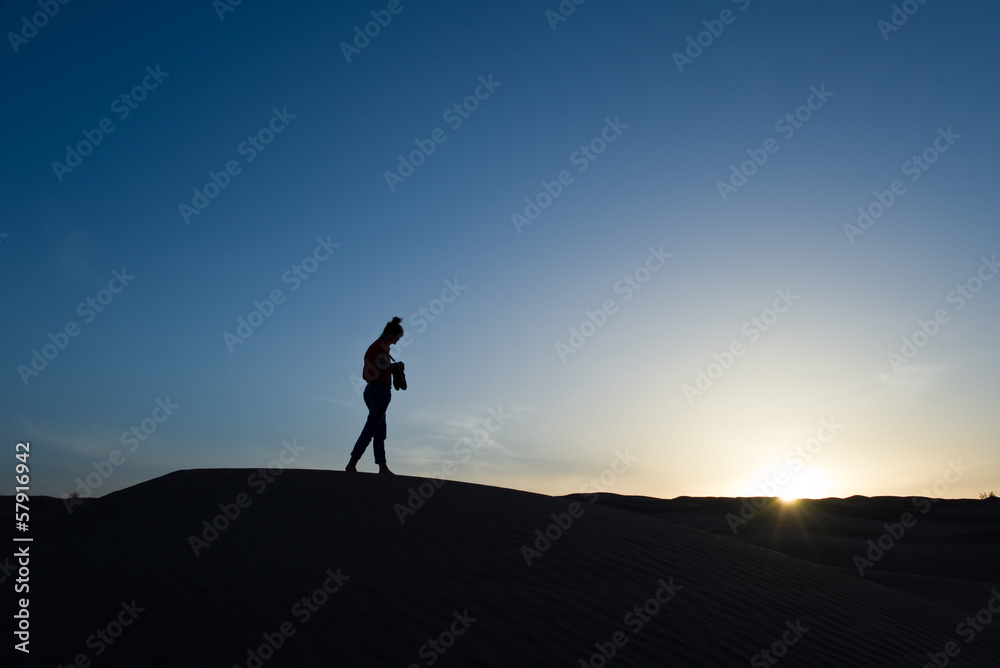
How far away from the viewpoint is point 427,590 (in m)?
3.53

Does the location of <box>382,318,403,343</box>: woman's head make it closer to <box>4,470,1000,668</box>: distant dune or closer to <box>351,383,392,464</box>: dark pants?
<box>351,383,392,464</box>: dark pants

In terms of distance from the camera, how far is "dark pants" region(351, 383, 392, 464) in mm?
7812

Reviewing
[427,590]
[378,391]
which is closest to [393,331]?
[378,391]

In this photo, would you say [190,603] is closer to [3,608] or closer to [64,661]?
[64,661]

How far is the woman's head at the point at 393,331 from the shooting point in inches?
309

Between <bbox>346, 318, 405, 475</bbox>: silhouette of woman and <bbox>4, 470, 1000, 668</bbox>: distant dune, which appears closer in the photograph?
→ <bbox>4, 470, 1000, 668</bbox>: distant dune

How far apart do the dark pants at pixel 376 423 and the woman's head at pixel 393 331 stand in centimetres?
60

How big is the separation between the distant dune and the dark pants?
624 millimetres

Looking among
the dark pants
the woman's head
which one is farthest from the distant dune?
→ the woman's head

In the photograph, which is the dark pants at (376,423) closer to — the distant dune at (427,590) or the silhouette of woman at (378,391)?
the silhouette of woman at (378,391)

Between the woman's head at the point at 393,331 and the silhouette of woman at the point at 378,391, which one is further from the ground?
the woman's head at the point at 393,331

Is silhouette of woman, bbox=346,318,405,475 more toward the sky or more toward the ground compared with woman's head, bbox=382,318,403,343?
more toward the ground

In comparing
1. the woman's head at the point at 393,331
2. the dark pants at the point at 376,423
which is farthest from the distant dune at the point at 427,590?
the woman's head at the point at 393,331

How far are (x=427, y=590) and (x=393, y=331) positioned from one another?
15.4ft
